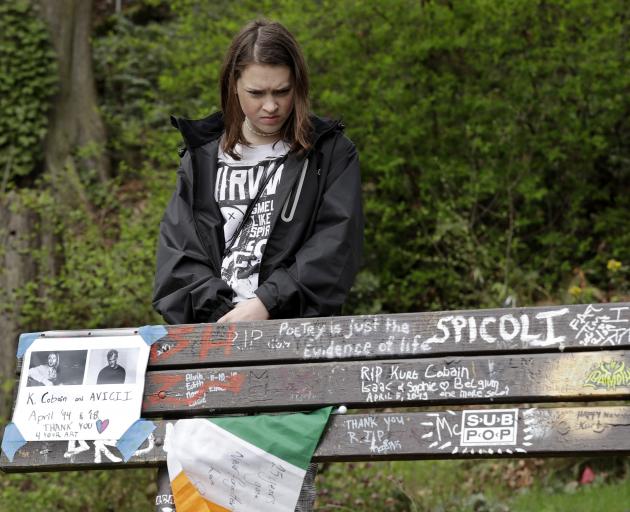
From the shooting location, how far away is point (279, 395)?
367 centimetres

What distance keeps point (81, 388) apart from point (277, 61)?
4.52 ft

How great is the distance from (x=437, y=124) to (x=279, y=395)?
20.3 ft

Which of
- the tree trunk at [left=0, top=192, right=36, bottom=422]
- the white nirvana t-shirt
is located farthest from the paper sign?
the tree trunk at [left=0, top=192, right=36, bottom=422]

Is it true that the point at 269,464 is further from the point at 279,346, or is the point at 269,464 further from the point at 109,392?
the point at 109,392

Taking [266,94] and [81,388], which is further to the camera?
[266,94]

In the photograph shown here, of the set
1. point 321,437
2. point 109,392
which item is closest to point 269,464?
point 321,437

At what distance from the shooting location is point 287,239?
3943mm

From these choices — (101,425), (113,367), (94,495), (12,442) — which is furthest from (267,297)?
(94,495)

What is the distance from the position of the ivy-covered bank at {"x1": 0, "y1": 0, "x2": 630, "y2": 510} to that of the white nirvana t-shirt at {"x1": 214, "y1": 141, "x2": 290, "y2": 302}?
4.75 m

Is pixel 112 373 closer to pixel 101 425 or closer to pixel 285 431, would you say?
pixel 101 425

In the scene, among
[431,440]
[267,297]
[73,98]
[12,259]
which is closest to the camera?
[431,440]

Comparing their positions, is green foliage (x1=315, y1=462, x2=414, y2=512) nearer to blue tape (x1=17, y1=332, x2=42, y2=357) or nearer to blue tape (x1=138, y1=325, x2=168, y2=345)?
blue tape (x1=138, y1=325, x2=168, y2=345)

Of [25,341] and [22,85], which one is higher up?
[22,85]

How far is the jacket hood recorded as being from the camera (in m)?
4.08
